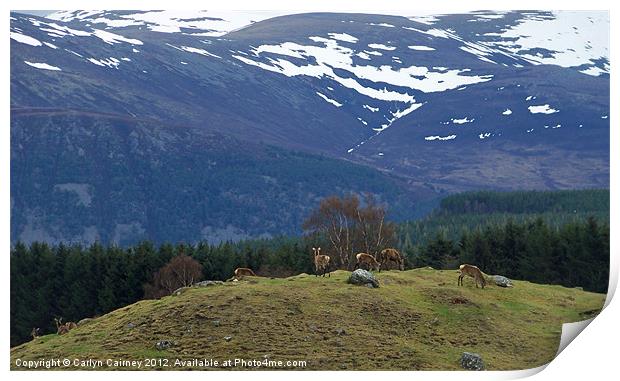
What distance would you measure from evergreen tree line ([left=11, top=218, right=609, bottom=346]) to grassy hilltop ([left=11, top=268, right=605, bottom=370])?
4404cm

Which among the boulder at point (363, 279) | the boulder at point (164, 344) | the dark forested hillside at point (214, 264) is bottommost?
the dark forested hillside at point (214, 264)

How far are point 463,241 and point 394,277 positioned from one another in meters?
57.8

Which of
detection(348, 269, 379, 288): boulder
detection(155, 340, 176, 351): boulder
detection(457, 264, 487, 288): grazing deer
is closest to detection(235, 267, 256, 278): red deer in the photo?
detection(348, 269, 379, 288): boulder

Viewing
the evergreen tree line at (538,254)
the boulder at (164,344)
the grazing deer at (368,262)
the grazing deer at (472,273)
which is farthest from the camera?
the evergreen tree line at (538,254)

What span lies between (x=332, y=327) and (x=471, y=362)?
7.25 metres

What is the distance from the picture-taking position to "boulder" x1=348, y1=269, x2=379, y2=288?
60.9m

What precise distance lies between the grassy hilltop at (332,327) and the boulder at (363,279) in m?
0.53

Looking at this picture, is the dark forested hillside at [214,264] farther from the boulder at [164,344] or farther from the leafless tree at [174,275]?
the boulder at [164,344]

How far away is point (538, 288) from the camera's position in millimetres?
68625

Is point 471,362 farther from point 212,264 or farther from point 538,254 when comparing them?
point 212,264

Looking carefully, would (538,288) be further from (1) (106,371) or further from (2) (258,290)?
(1) (106,371)

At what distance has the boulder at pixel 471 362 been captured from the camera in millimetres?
52781

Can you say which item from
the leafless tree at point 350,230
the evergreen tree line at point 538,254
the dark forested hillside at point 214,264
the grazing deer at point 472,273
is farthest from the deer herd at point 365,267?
the dark forested hillside at point 214,264

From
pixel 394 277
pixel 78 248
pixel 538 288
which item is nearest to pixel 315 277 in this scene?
pixel 394 277
